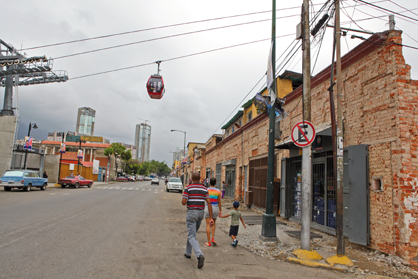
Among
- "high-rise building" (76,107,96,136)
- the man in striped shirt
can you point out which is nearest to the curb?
the man in striped shirt

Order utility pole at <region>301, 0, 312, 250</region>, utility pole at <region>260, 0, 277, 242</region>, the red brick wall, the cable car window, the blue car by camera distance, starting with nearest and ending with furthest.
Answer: the red brick wall
utility pole at <region>301, 0, 312, 250</region>
utility pole at <region>260, 0, 277, 242</region>
the cable car window
the blue car

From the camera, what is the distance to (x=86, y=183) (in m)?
32.2

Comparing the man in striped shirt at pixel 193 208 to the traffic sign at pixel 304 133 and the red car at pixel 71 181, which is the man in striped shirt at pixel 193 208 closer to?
the traffic sign at pixel 304 133

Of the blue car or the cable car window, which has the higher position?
the cable car window

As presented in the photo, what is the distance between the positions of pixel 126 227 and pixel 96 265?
150 inches

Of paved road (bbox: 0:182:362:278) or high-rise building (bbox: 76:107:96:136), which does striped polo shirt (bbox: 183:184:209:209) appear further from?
high-rise building (bbox: 76:107:96:136)

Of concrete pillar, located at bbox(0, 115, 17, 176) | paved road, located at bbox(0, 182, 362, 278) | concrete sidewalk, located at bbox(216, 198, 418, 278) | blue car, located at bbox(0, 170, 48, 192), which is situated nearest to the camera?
paved road, located at bbox(0, 182, 362, 278)

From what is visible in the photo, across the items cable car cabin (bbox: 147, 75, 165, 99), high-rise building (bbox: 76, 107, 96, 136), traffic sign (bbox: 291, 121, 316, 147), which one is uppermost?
high-rise building (bbox: 76, 107, 96, 136)

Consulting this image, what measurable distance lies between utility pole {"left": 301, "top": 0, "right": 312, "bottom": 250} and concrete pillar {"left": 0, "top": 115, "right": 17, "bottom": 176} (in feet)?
106

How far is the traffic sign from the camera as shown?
21.1 ft

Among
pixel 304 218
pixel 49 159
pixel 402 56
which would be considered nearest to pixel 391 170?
pixel 304 218

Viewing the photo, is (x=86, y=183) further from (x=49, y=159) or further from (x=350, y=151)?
(x=350, y=151)

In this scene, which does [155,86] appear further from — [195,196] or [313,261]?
[313,261]

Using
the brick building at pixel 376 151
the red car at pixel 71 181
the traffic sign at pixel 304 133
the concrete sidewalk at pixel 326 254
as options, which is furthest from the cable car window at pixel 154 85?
the red car at pixel 71 181
